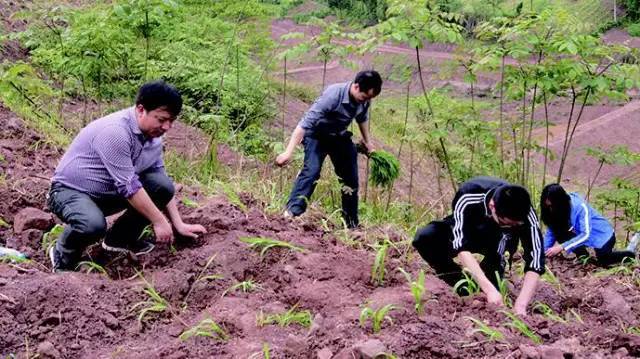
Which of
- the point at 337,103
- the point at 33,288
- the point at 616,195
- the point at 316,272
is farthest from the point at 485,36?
the point at 33,288

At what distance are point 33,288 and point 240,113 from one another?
19.2ft

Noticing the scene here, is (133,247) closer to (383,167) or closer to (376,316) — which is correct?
(376,316)

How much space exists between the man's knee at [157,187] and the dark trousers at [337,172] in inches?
55.7

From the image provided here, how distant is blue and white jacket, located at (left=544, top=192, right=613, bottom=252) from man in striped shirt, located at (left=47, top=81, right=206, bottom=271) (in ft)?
11.7

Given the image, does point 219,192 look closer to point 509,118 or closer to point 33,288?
point 33,288

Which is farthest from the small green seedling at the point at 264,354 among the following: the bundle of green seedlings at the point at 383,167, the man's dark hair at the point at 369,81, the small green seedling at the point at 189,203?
the bundle of green seedlings at the point at 383,167

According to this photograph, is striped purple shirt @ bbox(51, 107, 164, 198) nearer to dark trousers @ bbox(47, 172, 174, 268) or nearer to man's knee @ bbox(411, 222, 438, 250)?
dark trousers @ bbox(47, 172, 174, 268)

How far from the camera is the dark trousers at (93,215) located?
3.85 m

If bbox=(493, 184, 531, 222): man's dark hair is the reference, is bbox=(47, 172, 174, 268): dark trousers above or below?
below

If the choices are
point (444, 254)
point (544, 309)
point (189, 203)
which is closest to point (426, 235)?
point (444, 254)

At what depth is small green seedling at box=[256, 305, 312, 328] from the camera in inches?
137

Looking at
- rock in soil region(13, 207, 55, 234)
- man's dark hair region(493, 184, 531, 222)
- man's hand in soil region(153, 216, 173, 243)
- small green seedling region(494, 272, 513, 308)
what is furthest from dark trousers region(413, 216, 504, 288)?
rock in soil region(13, 207, 55, 234)

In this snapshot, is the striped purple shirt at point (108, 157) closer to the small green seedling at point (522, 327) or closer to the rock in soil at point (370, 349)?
the rock in soil at point (370, 349)

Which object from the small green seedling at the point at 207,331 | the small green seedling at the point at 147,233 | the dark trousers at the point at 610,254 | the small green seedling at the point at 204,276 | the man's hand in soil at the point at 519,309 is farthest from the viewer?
the dark trousers at the point at 610,254
